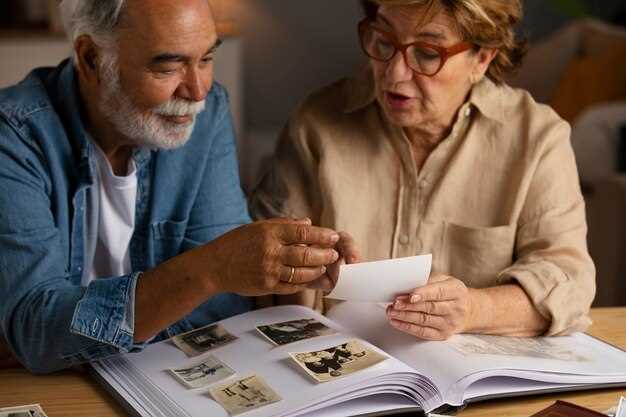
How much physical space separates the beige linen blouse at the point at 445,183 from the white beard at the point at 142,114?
0.32 meters

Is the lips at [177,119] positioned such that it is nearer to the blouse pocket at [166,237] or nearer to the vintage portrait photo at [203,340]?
the blouse pocket at [166,237]

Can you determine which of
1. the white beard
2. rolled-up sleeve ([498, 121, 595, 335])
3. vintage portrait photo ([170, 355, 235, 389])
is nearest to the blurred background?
rolled-up sleeve ([498, 121, 595, 335])

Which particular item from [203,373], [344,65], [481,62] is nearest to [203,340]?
[203,373]

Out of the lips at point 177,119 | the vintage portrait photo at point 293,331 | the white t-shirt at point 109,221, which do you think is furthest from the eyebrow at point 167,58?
the vintage portrait photo at point 293,331

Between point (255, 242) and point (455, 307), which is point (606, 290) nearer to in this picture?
point (455, 307)

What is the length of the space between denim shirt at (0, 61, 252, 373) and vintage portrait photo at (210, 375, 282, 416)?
19 cm

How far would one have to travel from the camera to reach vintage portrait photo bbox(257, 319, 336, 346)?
4.80ft

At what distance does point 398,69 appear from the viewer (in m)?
1.79

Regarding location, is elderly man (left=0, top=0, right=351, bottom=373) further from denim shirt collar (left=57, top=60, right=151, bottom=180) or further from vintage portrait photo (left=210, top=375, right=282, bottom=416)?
vintage portrait photo (left=210, top=375, right=282, bottom=416)

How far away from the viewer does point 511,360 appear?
1.44m

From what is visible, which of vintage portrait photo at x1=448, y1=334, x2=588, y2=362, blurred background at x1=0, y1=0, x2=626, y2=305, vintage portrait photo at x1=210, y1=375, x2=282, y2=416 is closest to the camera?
vintage portrait photo at x1=210, y1=375, x2=282, y2=416

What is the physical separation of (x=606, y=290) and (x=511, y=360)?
7.74 ft

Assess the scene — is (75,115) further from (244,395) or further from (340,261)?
(244,395)

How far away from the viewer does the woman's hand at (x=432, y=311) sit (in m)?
1.49
